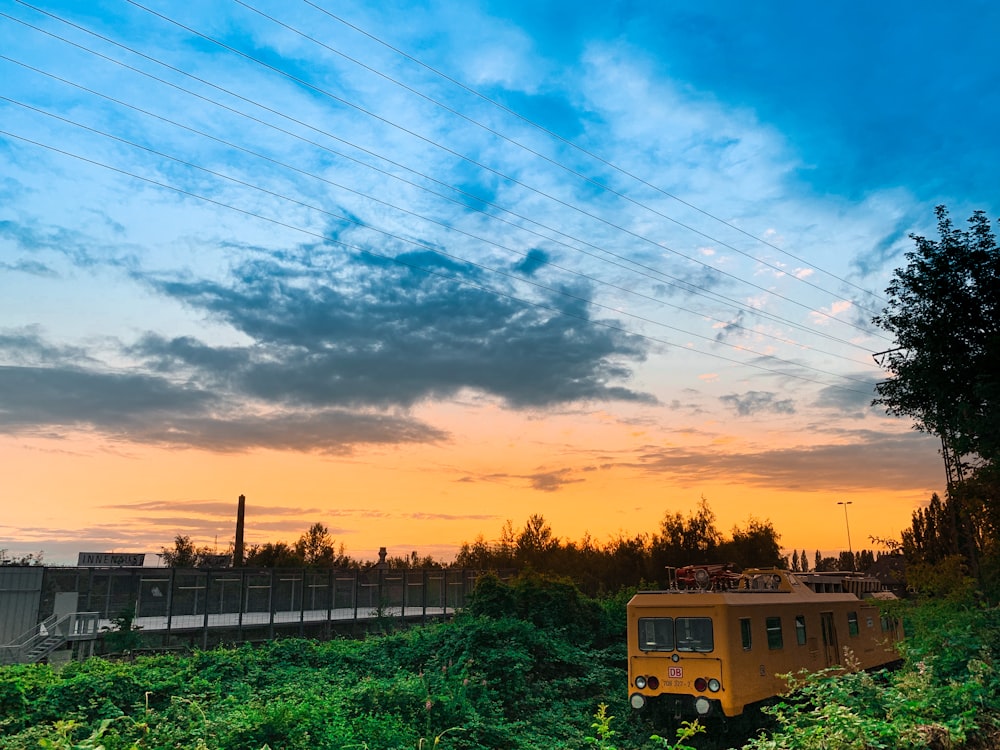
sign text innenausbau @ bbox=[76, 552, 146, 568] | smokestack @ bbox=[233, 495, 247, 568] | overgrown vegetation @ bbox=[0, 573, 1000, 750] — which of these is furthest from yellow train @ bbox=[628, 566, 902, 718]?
smokestack @ bbox=[233, 495, 247, 568]

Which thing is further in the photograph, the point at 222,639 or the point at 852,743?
the point at 222,639

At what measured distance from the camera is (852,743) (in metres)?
6.98

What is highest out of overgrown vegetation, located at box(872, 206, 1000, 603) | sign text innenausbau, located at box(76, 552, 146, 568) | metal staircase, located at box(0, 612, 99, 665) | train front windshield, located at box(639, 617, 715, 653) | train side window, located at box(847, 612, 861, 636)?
overgrown vegetation, located at box(872, 206, 1000, 603)

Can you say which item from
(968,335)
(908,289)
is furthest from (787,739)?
(908,289)

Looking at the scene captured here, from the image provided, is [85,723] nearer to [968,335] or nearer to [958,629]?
[958,629]

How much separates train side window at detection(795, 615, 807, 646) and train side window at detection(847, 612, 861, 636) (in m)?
3.60

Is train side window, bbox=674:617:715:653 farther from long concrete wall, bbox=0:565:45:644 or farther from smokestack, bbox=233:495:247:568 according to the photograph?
smokestack, bbox=233:495:247:568

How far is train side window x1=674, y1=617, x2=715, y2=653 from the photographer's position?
15.1 meters

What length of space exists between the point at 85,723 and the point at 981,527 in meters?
33.8

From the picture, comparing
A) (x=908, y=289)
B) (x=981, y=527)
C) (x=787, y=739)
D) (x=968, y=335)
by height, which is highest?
(x=908, y=289)

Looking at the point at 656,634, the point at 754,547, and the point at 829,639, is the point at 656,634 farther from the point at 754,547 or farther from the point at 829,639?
the point at 754,547

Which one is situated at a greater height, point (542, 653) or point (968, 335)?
point (968, 335)

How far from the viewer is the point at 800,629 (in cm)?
1748

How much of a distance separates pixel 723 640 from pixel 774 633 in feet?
7.54
